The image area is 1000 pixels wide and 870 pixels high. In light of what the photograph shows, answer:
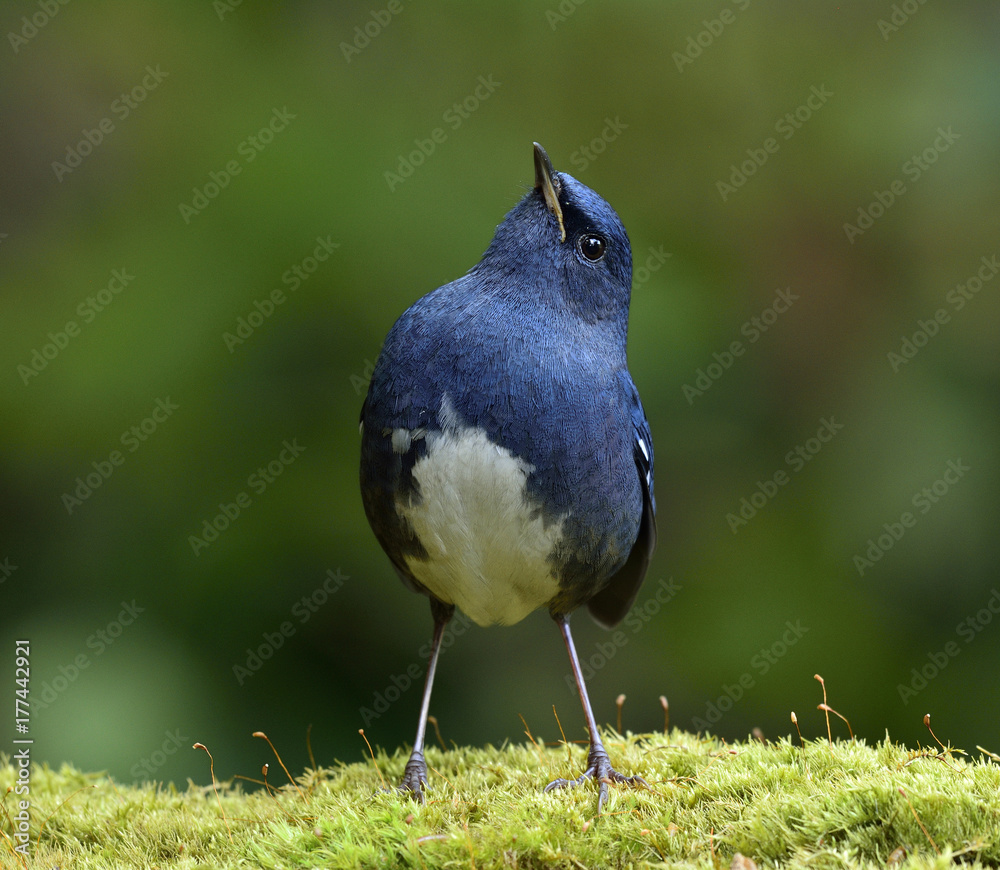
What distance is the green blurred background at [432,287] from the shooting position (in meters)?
4.39

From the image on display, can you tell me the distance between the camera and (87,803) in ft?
9.65

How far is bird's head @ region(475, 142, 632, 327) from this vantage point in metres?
3.02

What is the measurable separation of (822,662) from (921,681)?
0.46 m

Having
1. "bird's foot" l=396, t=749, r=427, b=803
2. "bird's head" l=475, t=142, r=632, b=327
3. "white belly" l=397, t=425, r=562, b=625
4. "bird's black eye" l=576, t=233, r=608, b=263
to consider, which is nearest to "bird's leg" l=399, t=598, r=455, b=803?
"bird's foot" l=396, t=749, r=427, b=803

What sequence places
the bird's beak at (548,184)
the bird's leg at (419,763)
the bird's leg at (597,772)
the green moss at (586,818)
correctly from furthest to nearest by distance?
the bird's beak at (548,184), the bird's leg at (419,763), the bird's leg at (597,772), the green moss at (586,818)

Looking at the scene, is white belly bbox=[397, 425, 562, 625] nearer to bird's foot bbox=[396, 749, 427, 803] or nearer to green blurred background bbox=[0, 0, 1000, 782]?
bird's foot bbox=[396, 749, 427, 803]

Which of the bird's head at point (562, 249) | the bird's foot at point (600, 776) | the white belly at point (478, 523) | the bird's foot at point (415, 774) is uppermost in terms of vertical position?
the bird's head at point (562, 249)

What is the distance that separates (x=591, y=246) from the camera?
3.10 meters

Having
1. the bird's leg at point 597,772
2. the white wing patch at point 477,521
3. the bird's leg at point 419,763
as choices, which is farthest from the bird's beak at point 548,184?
the bird's leg at point 597,772

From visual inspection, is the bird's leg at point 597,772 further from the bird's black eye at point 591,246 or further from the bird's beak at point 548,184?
the bird's beak at point 548,184

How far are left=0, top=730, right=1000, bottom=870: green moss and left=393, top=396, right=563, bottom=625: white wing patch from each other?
0.60 meters

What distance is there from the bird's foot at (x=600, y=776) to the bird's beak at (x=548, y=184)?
1.62 m

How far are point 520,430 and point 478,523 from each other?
302 mm

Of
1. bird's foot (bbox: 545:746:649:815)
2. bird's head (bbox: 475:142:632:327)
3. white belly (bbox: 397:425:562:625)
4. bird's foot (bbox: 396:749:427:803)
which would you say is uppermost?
bird's head (bbox: 475:142:632:327)
